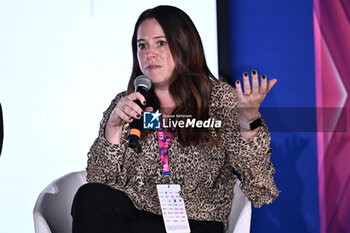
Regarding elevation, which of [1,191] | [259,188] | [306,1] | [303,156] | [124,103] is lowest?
[1,191]

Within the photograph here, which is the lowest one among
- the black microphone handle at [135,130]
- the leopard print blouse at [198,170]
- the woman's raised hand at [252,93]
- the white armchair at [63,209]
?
the white armchair at [63,209]

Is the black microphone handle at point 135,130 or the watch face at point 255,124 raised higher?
the black microphone handle at point 135,130

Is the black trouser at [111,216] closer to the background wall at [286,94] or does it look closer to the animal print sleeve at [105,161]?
the animal print sleeve at [105,161]

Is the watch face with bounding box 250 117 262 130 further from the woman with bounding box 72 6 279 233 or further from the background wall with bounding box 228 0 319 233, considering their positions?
the background wall with bounding box 228 0 319 233

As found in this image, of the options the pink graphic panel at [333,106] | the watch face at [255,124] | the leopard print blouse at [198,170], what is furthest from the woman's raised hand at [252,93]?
the pink graphic panel at [333,106]

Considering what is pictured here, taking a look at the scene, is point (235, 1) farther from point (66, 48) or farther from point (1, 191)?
point (1, 191)

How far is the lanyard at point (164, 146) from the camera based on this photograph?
1.68 metres

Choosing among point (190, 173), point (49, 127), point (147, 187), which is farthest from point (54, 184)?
point (49, 127)

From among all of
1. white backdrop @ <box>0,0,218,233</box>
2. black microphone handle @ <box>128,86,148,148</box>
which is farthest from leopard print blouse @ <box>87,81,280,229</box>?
white backdrop @ <box>0,0,218,233</box>

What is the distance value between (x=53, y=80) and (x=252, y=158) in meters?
1.58

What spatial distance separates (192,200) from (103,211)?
0.37 metres

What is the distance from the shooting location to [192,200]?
1663 mm

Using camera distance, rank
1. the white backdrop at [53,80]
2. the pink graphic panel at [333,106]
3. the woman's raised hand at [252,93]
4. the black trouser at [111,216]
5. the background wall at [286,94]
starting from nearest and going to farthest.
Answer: the woman's raised hand at [252,93], the black trouser at [111,216], the pink graphic panel at [333,106], the background wall at [286,94], the white backdrop at [53,80]

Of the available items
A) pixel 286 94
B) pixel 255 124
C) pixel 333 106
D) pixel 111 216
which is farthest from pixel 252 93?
pixel 286 94
